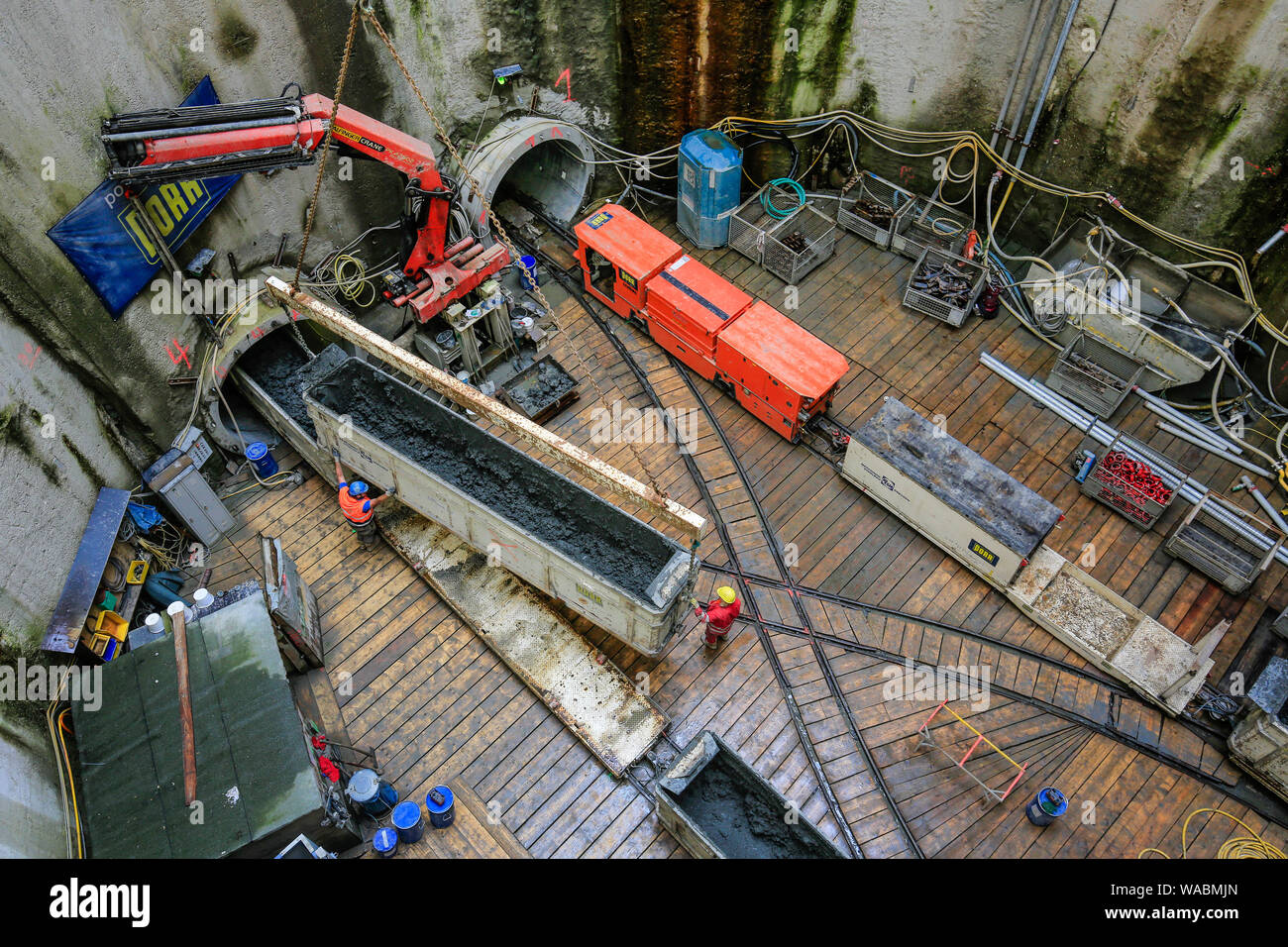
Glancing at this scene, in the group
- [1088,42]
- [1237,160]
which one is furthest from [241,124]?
[1237,160]

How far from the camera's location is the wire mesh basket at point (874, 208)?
54.3 ft

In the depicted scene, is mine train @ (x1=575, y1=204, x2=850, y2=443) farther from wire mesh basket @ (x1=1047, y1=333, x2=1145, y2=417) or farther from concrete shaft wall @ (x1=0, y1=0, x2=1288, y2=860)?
wire mesh basket @ (x1=1047, y1=333, x2=1145, y2=417)

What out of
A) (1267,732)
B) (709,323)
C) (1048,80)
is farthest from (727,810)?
(1048,80)

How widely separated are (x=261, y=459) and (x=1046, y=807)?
1139 centimetres

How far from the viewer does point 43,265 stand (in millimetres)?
10469

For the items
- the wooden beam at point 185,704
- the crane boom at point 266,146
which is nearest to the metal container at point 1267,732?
the wooden beam at point 185,704

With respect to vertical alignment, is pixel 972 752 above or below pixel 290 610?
below

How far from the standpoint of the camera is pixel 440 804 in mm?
9953

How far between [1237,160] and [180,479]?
1628 centimetres

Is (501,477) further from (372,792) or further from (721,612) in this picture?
(372,792)

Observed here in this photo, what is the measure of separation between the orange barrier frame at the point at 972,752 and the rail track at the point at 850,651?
72cm

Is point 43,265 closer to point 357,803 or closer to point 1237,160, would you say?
point 357,803

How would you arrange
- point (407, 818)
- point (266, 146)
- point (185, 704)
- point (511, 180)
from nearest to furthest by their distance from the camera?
point (185, 704), point (407, 818), point (266, 146), point (511, 180)

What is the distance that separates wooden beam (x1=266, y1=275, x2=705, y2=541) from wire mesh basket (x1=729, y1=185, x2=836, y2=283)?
21.8 feet
